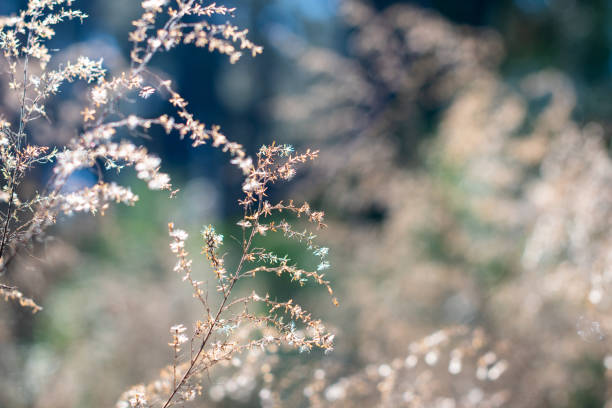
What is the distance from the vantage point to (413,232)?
16.8 feet

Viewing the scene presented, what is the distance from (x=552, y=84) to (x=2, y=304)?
567 cm

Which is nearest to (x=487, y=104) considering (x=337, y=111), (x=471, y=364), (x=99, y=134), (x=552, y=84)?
(x=552, y=84)

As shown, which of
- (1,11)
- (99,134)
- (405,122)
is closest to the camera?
(99,134)

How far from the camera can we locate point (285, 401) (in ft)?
8.40

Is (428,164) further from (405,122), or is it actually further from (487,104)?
(487,104)

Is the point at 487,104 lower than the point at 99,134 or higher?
higher

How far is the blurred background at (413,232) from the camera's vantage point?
342 cm

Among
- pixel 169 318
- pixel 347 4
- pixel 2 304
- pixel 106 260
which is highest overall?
pixel 347 4

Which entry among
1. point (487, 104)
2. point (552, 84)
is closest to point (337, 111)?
point (487, 104)

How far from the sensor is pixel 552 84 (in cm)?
506

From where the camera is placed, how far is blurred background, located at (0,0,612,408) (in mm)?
3422

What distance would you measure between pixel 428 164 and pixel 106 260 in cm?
421

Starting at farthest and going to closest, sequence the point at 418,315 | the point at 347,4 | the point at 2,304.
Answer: the point at 347,4 < the point at 418,315 < the point at 2,304

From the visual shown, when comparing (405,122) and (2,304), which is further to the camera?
(405,122)
